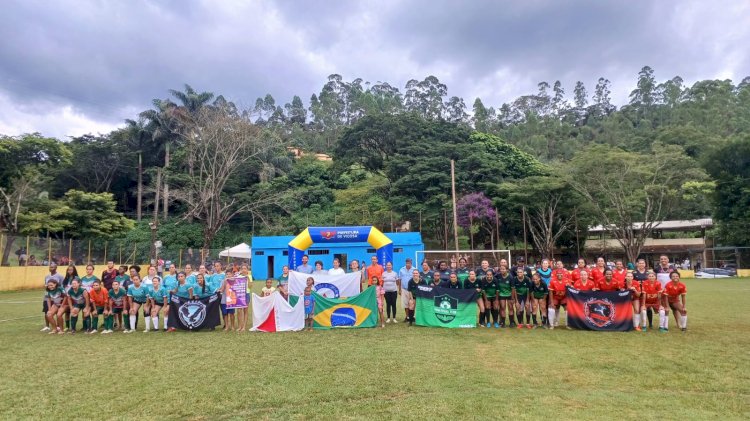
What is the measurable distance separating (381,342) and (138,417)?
4.88 m

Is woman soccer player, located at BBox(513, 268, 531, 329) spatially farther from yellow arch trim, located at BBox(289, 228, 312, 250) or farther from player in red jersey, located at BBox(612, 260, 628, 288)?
yellow arch trim, located at BBox(289, 228, 312, 250)

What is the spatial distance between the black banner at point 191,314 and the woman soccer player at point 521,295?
712cm

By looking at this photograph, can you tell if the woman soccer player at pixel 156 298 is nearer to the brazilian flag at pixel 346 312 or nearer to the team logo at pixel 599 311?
the brazilian flag at pixel 346 312

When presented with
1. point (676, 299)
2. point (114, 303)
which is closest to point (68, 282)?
point (114, 303)

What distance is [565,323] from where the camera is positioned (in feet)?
37.7

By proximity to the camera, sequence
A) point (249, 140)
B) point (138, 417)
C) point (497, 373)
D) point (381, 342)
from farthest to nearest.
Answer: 1. point (249, 140)
2. point (381, 342)
3. point (497, 373)
4. point (138, 417)

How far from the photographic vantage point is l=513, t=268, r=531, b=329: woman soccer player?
10922 millimetres

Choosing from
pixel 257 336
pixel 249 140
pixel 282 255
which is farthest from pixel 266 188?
pixel 257 336

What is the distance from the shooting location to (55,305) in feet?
36.0

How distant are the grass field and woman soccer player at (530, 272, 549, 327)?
28.0 inches

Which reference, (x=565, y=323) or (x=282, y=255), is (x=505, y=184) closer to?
(x=282, y=255)

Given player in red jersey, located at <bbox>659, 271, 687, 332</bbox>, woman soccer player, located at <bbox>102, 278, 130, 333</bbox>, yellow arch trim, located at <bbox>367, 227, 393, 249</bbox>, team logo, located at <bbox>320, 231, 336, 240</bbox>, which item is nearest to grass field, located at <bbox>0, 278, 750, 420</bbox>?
player in red jersey, located at <bbox>659, 271, 687, 332</bbox>

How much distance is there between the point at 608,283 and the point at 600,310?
0.77 m

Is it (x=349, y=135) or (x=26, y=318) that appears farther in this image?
(x=349, y=135)
